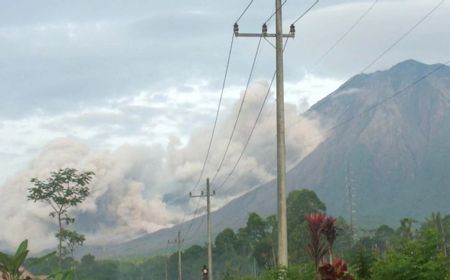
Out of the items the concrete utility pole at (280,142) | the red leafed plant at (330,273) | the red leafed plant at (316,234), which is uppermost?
the concrete utility pole at (280,142)

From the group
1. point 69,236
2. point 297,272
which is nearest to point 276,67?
point 297,272

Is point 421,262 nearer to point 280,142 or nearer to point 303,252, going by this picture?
point 280,142

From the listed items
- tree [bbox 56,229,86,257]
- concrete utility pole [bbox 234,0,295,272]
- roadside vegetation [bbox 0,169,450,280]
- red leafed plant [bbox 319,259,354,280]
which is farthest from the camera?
tree [bbox 56,229,86,257]

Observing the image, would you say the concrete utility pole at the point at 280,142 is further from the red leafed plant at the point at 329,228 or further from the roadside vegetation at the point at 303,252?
the red leafed plant at the point at 329,228

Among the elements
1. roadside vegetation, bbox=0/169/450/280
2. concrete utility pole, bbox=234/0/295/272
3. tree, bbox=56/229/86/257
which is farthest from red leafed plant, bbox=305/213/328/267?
tree, bbox=56/229/86/257

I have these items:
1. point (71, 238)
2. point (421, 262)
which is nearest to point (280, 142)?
point (421, 262)

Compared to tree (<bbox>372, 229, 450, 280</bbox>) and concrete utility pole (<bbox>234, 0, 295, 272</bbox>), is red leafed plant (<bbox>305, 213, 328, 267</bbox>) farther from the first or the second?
concrete utility pole (<bbox>234, 0, 295, 272</bbox>)

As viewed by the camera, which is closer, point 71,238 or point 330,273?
point 330,273

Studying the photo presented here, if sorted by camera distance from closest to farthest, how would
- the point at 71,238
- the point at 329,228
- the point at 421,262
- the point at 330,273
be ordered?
the point at 330,273
the point at 329,228
the point at 421,262
the point at 71,238

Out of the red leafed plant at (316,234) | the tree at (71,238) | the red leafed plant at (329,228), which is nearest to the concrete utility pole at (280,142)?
the red leafed plant at (329,228)

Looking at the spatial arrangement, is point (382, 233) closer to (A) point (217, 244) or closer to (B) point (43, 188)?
(A) point (217, 244)

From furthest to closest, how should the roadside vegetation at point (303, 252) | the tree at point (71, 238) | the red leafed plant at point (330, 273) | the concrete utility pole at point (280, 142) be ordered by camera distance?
the tree at point (71, 238) < the concrete utility pole at point (280, 142) < the roadside vegetation at point (303, 252) < the red leafed plant at point (330, 273)

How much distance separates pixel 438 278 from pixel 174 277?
175761 millimetres

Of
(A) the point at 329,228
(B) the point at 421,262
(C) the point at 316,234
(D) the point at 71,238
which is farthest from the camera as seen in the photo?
(D) the point at 71,238
